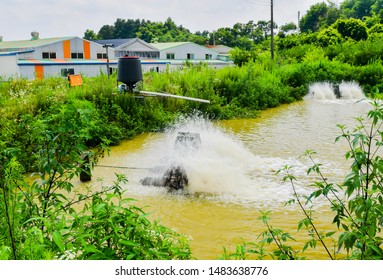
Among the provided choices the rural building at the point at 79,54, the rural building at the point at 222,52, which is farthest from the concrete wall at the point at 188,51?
the rural building at the point at 222,52

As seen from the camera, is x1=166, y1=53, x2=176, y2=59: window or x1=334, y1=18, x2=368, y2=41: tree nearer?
x1=166, y1=53, x2=176, y2=59: window

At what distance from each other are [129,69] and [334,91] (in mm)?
7043

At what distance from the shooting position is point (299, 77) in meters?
11.3

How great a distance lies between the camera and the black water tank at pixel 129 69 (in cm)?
598

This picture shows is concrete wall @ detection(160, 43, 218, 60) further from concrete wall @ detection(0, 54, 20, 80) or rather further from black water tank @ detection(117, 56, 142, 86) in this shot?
black water tank @ detection(117, 56, 142, 86)

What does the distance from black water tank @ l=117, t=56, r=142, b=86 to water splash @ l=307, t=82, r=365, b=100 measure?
6.24 meters

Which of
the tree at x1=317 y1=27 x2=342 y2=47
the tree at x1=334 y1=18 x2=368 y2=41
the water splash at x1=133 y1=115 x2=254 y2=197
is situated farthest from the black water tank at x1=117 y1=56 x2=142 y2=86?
the tree at x1=334 y1=18 x2=368 y2=41

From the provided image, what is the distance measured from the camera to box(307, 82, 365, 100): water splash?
10992 mm

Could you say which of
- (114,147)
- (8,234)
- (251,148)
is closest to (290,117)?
(251,148)

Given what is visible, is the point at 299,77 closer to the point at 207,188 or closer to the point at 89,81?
the point at 89,81

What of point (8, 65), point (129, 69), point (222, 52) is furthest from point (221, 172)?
point (222, 52)

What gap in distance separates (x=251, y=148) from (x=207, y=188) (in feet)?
6.59

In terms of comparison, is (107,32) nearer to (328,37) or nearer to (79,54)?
(79,54)

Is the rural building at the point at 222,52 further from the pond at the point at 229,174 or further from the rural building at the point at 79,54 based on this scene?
the pond at the point at 229,174
